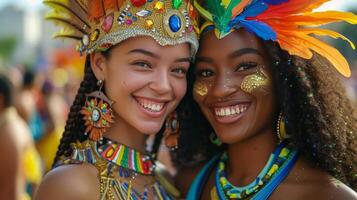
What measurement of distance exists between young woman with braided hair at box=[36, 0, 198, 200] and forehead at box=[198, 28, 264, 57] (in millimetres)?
102

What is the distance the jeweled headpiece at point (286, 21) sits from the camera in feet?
9.11

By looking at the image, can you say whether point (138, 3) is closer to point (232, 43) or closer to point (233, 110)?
point (232, 43)

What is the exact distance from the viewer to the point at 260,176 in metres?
2.93

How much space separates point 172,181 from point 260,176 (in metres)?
0.76

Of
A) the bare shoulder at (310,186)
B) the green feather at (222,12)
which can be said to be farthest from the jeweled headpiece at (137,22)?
the bare shoulder at (310,186)

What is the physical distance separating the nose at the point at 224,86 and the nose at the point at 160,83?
283mm

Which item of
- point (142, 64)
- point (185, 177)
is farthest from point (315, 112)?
point (185, 177)

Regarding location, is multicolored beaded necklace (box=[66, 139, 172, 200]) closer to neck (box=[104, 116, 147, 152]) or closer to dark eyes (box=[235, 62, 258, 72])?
neck (box=[104, 116, 147, 152])

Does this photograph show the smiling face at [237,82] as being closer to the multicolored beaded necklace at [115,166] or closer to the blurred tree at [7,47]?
the multicolored beaded necklace at [115,166]

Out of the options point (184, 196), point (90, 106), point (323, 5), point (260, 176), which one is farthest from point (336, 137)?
point (90, 106)

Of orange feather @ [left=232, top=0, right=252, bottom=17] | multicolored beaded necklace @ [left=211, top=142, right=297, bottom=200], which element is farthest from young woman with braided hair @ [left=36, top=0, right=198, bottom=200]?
multicolored beaded necklace @ [left=211, top=142, right=297, bottom=200]

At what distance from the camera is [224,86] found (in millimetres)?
2896

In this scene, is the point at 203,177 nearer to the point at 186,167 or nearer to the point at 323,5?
the point at 186,167

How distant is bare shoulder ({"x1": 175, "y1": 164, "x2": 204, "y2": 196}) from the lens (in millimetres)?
3487
